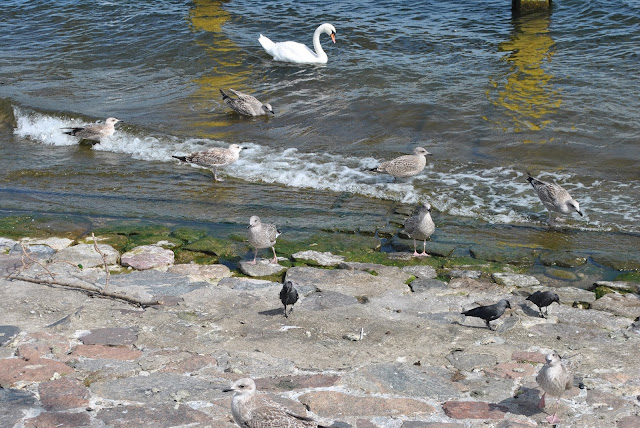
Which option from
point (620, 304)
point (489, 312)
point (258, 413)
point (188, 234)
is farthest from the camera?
point (188, 234)

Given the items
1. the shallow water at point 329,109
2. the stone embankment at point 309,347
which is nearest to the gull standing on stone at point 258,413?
the stone embankment at point 309,347

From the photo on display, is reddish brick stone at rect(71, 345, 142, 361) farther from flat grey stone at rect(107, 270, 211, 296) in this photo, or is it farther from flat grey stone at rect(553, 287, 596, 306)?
flat grey stone at rect(553, 287, 596, 306)

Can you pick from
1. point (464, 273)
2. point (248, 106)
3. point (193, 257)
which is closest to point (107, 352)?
point (193, 257)

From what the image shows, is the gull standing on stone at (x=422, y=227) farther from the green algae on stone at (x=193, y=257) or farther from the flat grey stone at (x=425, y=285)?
the green algae on stone at (x=193, y=257)

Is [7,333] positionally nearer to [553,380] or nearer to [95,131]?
[553,380]

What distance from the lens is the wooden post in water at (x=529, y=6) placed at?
65.1 feet

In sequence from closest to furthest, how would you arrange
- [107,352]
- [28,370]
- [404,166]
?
[28,370], [107,352], [404,166]

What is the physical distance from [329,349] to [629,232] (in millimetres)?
4933

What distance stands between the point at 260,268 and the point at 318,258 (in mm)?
692

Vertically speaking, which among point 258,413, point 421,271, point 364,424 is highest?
point 258,413

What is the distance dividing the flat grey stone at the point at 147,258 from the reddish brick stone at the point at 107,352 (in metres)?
1.98

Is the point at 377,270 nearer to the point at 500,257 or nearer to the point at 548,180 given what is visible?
the point at 500,257

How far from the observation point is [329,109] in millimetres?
14773

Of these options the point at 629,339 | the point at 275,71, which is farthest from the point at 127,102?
the point at 629,339
